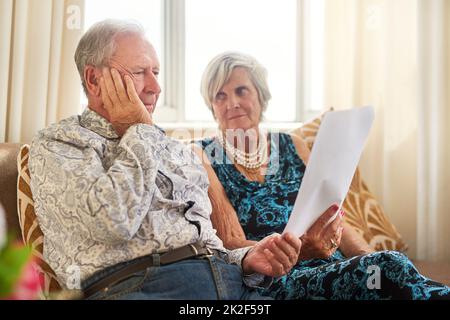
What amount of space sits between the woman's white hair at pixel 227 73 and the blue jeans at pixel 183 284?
2.56ft

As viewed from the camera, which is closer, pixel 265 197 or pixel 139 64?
pixel 139 64

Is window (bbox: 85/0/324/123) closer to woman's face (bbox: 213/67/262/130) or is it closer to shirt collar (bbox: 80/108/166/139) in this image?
woman's face (bbox: 213/67/262/130)

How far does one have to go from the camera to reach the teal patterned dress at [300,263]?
4.04 feet

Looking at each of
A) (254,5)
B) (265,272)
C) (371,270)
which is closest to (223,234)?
(265,272)

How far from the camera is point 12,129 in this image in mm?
1784

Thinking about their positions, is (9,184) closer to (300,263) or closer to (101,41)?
(101,41)

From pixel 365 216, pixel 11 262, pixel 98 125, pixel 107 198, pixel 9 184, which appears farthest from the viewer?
pixel 365 216

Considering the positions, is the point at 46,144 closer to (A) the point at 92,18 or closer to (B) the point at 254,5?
(A) the point at 92,18

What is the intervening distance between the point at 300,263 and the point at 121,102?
0.67m

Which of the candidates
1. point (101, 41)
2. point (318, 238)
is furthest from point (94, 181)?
point (318, 238)

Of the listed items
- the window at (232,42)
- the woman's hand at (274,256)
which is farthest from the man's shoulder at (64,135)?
the window at (232,42)

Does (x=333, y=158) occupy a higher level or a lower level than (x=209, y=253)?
higher

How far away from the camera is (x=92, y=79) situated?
1.39 metres

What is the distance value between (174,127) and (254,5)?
782 mm
